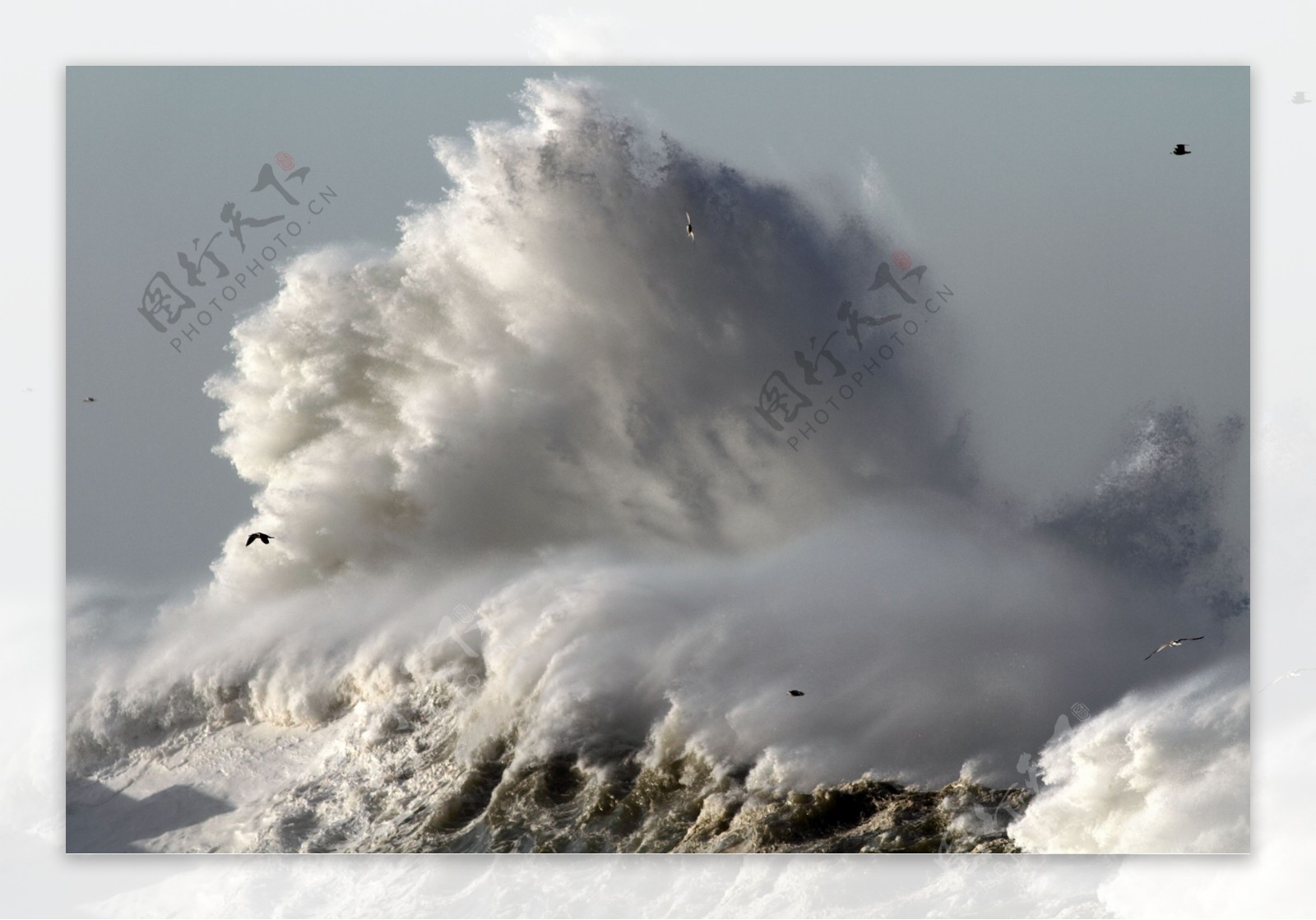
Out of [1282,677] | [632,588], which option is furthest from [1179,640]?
[632,588]

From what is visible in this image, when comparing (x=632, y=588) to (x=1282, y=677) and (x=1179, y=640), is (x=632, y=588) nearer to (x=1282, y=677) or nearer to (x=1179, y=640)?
(x=1179, y=640)

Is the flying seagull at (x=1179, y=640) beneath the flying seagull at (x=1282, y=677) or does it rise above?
above

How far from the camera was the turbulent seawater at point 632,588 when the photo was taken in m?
4.87

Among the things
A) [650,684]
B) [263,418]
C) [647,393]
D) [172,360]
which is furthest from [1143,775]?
[172,360]

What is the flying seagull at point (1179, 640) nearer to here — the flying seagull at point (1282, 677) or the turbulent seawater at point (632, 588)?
the turbulent seawater at point (632, 588)

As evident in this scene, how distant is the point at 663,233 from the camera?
16.8 feet

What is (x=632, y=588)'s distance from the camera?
195 inches

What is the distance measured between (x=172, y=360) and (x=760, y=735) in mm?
2987

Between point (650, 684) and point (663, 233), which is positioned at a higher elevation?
point (663, 233)

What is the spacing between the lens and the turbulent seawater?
192 inches

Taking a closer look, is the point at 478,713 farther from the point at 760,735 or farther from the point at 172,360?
the point at 172,360

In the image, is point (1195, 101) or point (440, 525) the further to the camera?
point (440, 525)

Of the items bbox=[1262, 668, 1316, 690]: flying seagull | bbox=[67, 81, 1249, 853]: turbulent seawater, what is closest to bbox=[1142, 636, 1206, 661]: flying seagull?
bbox=[67, 81, 1249, 853]: turbulent seawater

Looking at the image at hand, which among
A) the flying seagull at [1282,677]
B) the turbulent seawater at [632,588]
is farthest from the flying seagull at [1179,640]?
the flying seagull at [1282,677]
